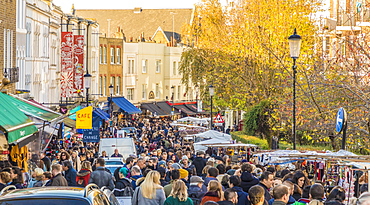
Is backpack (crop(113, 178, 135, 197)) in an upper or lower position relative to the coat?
lower

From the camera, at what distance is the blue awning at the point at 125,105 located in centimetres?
6208

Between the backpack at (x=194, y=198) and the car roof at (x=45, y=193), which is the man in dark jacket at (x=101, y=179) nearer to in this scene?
the backpack at (x=194, y=198)

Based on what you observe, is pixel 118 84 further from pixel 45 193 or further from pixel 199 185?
pixel 45 193

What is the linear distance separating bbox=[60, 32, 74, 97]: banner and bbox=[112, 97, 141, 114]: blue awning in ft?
64.5

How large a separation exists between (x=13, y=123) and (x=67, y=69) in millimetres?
26922

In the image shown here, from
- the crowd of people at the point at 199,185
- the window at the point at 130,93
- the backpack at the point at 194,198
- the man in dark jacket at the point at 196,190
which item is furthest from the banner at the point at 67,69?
the backpack at the point at 194,198

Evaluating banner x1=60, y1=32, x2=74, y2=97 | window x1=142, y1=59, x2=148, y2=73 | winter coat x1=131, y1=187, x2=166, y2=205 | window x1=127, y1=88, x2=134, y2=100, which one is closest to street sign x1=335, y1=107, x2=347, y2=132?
winter coat x1=131, y1=187, x2=166, y2=205

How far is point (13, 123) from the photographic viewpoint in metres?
14.9

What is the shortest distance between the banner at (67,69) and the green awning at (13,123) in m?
23.3

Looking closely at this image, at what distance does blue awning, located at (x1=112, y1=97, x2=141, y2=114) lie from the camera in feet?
204

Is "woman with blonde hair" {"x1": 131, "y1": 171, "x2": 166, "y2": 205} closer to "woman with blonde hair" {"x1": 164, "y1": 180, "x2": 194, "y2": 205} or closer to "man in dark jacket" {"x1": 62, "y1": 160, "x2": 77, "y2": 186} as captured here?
"woman with blonde hair" {"x1": 164, "y1": 180, "x2": 194, "y2": 205}

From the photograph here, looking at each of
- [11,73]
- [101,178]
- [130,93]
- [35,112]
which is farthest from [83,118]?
[130,93]

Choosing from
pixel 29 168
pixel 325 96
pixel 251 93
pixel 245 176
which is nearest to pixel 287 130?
pixel 325 96

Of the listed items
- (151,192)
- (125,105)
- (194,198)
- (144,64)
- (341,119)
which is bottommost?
(125,105)
